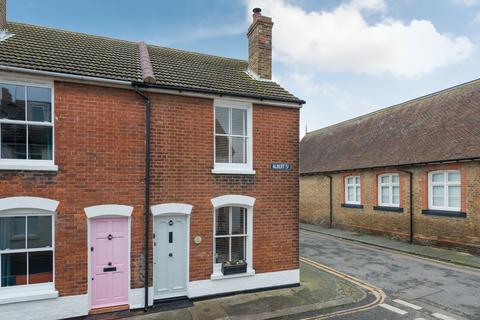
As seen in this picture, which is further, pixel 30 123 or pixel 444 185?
pixel 444 185

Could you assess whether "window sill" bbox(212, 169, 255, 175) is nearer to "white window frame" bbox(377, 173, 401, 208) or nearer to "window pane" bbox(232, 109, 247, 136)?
"window pane" bbox(232, 109, 247, 136)

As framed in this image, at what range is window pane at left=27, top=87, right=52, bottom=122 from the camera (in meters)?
7.17

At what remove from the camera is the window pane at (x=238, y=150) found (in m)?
9.05

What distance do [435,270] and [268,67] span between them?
9050 millimetres

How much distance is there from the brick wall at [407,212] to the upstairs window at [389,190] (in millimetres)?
259

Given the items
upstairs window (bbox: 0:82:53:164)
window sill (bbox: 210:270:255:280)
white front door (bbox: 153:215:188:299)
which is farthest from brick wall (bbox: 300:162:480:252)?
upstairs window (bbox: 0:82:53:164)

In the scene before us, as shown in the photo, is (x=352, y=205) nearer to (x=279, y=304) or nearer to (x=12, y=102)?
(x=279, y=304)

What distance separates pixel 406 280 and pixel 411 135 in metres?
9.84

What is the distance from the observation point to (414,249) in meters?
14.1

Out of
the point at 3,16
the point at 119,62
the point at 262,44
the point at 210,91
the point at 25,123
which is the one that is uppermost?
the point at 3,16

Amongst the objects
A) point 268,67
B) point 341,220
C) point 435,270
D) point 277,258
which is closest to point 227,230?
point 277,258

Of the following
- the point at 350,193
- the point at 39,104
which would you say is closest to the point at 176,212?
the point at 39,104

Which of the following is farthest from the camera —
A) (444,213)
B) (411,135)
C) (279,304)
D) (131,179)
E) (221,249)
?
(411,135)

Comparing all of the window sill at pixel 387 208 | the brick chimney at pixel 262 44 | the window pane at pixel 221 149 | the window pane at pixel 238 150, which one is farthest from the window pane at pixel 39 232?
the window sill at pixel 387 208
